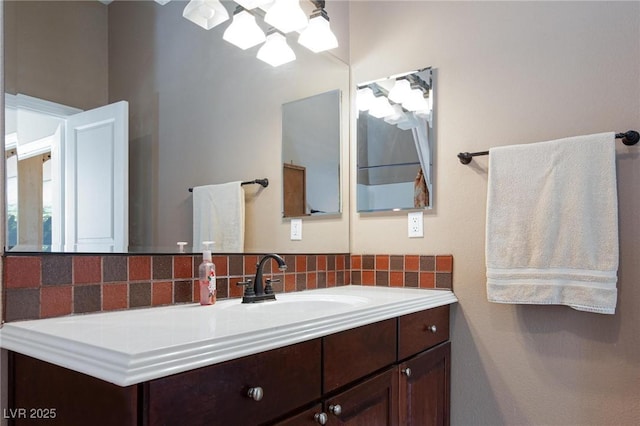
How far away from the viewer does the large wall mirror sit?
1.09 metres

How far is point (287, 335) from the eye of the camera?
1007 mm

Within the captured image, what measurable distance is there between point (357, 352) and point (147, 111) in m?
0.93

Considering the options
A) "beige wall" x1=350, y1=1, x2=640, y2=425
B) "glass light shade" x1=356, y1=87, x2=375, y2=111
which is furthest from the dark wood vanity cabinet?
"glass light shade" x1=356, y1=87, x2=375, y2=111

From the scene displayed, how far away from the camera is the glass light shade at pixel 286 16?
1.82 metres

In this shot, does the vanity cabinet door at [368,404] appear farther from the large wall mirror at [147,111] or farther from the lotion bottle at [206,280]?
the large wall mirror at [147,111]

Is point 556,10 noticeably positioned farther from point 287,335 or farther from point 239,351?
point 239,351

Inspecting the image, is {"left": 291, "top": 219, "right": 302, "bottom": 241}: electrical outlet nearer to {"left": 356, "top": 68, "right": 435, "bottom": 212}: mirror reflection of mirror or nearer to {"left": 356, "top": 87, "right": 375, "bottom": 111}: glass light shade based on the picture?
{"left": 356, "top": 68, "right": 435, "bottom": 212}: mirror reflection of mirror

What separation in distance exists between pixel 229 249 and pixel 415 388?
0.79m

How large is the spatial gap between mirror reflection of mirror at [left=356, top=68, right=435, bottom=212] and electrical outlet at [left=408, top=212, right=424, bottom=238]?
4cm

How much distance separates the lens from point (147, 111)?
4.50 ft

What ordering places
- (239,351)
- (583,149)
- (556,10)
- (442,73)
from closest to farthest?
1. (239,351)
2. (583,149)
3. (556,10)
4. (442,73)

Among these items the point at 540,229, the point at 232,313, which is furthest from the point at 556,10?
the point at 232,313

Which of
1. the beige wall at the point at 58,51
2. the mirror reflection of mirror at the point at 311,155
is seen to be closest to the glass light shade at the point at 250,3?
the mirror reflection of mirror at the point at 311,155

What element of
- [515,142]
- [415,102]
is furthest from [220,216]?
[515,142]
